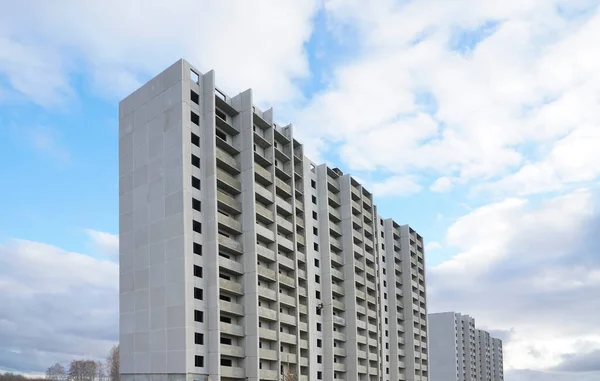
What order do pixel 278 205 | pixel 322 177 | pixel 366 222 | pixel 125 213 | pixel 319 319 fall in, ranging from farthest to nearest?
pixel 366 222, pixel 322 177, pixel 319 319, pixel 278 205, pixel 125 213

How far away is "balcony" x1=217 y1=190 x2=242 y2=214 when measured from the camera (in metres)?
69.2

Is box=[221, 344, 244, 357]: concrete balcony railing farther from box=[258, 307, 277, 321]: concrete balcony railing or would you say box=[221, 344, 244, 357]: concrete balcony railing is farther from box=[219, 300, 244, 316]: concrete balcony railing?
box=[258, 307, 277, 321]: concrete balcony railing

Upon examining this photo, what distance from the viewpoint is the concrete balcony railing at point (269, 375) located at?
6950cm

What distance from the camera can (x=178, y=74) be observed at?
221ft

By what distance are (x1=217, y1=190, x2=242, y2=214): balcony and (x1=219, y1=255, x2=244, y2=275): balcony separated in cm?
619

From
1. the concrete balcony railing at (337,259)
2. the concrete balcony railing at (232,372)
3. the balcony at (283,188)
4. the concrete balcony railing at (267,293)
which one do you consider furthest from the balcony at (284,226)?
the concrete balcony railing at (232,372)

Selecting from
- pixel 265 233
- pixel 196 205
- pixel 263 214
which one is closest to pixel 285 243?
pixel 265 233

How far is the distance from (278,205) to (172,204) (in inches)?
761

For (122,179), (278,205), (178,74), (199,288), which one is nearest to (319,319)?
(278,205)

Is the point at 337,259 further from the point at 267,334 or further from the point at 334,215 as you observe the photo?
the point at 267,334

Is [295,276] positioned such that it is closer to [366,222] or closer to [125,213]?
[125,213]

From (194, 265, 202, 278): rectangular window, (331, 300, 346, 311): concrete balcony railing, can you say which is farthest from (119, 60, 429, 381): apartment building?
(331, 300, 346, 311): concrete balcony railing

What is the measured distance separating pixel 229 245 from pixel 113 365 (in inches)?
4239

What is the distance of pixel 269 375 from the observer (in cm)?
7062
